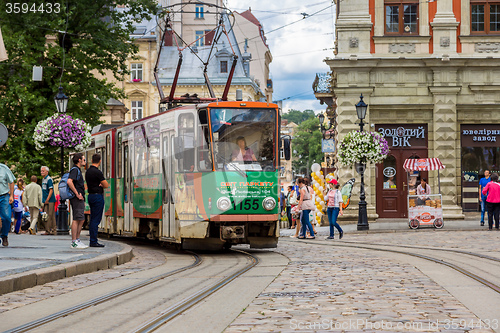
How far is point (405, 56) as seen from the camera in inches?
1195

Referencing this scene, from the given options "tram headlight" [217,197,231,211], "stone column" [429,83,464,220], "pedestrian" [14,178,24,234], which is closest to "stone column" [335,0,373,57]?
"stone column" [429,83,464,220]

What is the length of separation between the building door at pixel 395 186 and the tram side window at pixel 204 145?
1613 centimetres

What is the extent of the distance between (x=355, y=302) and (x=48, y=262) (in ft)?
18.0

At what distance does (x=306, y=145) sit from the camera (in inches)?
4906

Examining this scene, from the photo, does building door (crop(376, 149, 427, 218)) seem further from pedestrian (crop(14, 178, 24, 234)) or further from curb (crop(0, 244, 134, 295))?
curb (crop(0, 244, 134, 295))

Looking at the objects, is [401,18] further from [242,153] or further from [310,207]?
[242,153]

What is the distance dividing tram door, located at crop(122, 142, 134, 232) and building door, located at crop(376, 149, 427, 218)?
1350 centimetres

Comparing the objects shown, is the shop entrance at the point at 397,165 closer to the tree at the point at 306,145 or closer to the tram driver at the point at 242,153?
the tram driver at the point at 242,153

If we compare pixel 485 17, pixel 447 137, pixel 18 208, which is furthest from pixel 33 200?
pixel 485 17

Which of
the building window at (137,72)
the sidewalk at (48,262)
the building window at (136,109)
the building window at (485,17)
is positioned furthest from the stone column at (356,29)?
the building window at (136,109)

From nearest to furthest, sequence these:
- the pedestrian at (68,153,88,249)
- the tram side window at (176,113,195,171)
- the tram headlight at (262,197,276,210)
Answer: the pedestrian at (68,153,88,249) → the tram headlight at (262,197,276,210) → the tram side window at (176,113,195,171)

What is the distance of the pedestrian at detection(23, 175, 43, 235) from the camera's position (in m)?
23.9

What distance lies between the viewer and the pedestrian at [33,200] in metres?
23.9

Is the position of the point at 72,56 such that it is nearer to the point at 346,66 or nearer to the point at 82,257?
the point at 346,66
